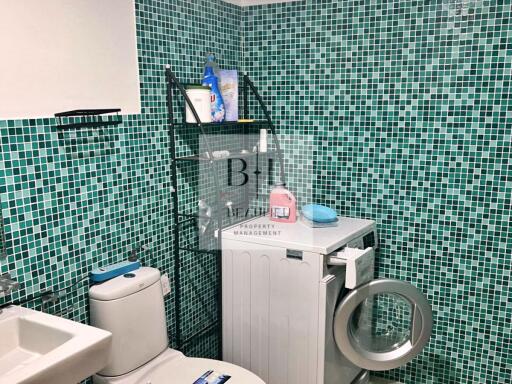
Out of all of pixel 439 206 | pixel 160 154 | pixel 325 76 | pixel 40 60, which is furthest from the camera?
pixel 325 76

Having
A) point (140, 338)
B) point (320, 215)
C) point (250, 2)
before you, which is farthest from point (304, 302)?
point (250, 2)

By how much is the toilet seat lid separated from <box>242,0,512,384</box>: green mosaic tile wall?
1082mm

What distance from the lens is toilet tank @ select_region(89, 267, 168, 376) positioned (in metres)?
1.86

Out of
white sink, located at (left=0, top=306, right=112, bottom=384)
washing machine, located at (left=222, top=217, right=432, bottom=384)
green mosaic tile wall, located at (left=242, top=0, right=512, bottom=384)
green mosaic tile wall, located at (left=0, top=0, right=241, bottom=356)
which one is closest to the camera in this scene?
white sink, located at (left=0, top=306, right=112, bottom=384)

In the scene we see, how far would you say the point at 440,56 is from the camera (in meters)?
2.34

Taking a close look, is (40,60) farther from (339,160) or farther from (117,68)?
(339,160)

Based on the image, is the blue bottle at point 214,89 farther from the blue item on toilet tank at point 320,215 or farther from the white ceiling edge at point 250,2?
the blue item on toilet tank at point 320,215

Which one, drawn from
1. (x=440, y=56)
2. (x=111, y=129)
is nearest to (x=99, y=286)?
(x=111, y=129)

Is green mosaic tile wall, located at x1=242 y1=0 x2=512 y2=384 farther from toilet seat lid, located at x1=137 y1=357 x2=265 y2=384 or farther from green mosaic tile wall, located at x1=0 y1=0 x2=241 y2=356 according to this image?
toilet seat lid, located at x1=137 y1=357 x2=265 y2=384

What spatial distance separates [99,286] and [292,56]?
1651 mm

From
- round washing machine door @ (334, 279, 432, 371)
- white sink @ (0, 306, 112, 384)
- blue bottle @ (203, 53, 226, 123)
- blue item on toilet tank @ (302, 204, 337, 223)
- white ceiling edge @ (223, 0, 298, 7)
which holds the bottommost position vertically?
round washing machine door @ (334, 279, 432, 371)

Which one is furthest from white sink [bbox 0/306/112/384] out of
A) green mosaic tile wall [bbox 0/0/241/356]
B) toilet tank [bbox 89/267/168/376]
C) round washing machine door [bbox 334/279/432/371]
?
round washing machine door [bbox 334/279/432/371]

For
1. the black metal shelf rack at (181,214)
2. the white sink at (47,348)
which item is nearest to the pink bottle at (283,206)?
the black metal shelf rack at (181,214)

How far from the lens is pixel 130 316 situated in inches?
75.3
